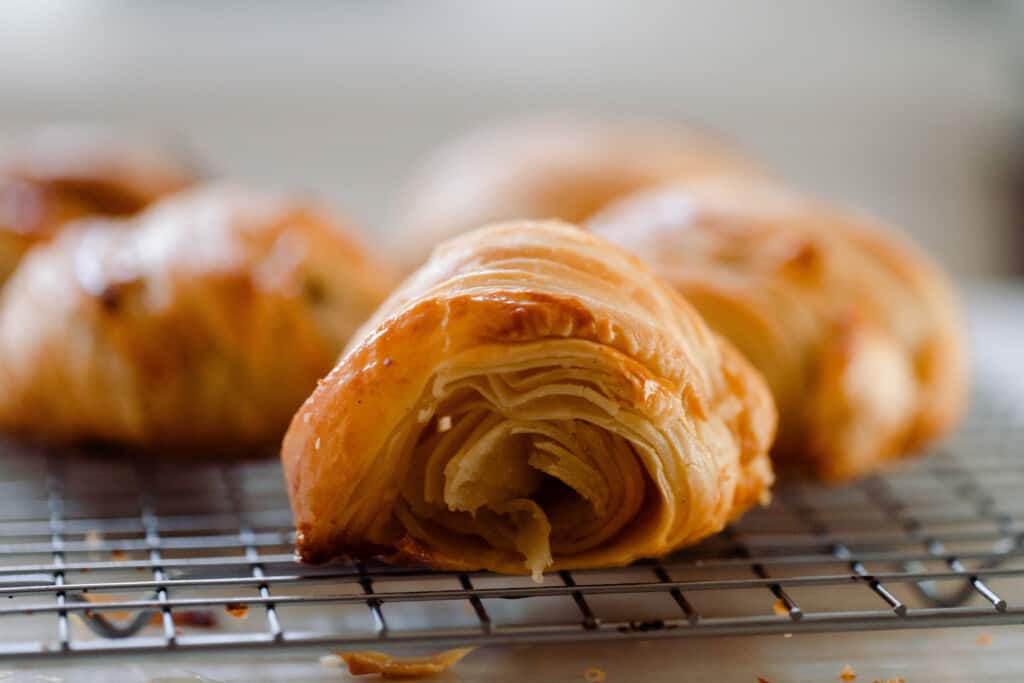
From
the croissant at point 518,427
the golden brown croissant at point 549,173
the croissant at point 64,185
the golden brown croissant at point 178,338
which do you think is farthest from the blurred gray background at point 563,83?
the croissant at point 518,427

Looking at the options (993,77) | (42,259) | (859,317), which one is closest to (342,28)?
(993,77)

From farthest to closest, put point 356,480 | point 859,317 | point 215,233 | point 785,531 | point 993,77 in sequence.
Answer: point 993,77 → point 215,233 → point 859,317 → point 785,531 → point 356,480

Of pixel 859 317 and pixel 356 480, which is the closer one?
pixel 356 480

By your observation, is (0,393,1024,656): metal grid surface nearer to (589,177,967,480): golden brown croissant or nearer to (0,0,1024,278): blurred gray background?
(589,177,967,480): golden brown croissant

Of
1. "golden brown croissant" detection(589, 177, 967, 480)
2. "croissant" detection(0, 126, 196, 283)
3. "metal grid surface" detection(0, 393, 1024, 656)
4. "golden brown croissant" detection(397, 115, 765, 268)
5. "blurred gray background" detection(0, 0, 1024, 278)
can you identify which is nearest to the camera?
"metal grid surface" detection(0, 393, 1024, 656)

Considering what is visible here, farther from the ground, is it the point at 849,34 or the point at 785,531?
the point at 849,34

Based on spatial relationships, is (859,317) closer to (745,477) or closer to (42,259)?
(745,477)

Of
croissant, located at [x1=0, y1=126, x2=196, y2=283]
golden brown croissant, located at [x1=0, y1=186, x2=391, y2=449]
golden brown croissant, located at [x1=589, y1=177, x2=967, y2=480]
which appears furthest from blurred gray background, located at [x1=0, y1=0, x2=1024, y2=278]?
golden brown croissant, located at [x1=589, y1=177, x2=967, y2=480]
